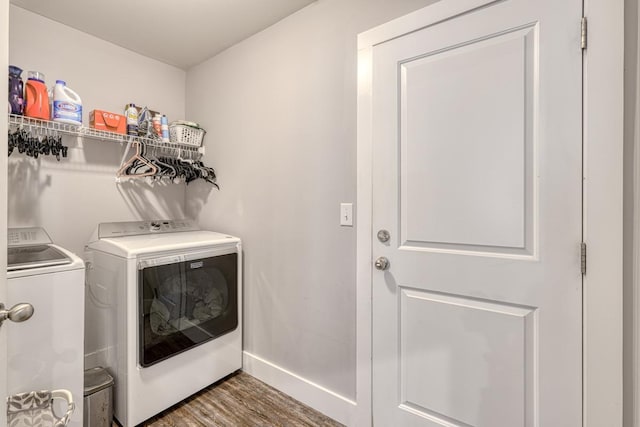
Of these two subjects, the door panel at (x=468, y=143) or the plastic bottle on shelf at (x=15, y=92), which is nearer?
the door panel at (x=468, y=143)

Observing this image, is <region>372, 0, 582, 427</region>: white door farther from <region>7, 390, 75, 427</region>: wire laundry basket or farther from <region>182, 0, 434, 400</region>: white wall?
<region>7, 390, 75, 427</region>: wire laundry basket

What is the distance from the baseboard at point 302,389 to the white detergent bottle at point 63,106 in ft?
6.24

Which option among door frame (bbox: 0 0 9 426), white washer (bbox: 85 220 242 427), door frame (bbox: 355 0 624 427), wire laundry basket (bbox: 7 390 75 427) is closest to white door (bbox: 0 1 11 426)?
door frame (bbox: 0 0 9 426)

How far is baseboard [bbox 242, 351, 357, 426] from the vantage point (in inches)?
64.9

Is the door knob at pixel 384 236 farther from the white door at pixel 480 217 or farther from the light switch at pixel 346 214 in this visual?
the light switch at pixel 346 214

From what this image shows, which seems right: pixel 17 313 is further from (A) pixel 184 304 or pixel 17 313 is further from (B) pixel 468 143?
(B) pixel 468 143

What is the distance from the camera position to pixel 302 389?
72.2 inches

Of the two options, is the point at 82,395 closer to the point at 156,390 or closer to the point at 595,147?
the point at 156,390

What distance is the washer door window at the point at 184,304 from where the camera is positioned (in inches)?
65.0

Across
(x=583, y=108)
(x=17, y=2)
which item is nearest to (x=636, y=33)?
(x=583, y=108)

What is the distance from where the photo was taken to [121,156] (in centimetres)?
232

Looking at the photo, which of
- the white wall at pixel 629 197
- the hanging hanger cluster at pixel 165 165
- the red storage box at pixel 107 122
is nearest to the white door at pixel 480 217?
the white wall at pixel 629 197

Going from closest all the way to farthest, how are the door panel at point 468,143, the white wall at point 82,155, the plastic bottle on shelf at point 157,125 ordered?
the door panel at point 468,143 → the white wall at point 82,155 → the plastic bottle on shelf at point 157,125

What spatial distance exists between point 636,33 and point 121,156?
2940 mm
